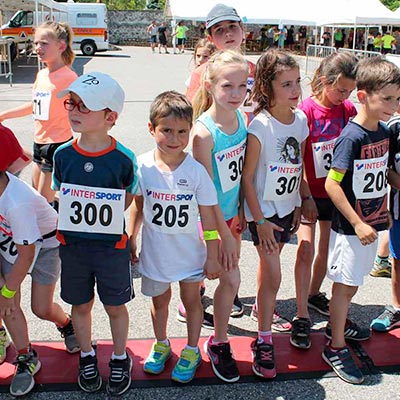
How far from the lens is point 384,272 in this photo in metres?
4.24

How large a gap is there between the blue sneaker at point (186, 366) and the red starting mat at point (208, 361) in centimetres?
4

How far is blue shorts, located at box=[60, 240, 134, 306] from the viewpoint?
8.36ft

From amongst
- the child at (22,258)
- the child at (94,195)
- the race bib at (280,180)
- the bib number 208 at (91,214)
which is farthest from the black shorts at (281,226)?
the child at (22,258)

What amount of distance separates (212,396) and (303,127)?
154 centimetres

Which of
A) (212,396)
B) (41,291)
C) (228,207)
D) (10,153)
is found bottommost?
(212,396)

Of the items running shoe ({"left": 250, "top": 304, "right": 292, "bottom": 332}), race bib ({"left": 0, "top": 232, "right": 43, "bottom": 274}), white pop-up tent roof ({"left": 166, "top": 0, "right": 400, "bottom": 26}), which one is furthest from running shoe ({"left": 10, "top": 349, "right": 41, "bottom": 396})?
white pop-up tent roof ({"left": 166, "top": 0, "right": 400, "bottom": 26})

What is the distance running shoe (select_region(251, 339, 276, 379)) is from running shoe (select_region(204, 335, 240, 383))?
0.12 m

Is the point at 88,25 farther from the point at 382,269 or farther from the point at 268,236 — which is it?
the point at 268,236

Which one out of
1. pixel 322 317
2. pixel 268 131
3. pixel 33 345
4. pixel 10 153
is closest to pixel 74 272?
pixel 10 153

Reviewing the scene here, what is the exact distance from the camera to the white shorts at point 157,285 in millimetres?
2734

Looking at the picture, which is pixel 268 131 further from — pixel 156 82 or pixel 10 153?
pixel 156 82

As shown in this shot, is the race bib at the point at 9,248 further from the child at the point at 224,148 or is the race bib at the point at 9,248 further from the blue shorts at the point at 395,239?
the blue shorts at the point at 395,239

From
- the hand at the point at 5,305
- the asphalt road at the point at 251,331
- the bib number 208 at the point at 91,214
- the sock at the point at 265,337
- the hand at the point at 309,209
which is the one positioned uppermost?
the bib number 208 at the point at 91,214

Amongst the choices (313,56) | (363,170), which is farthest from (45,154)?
(313,56)
